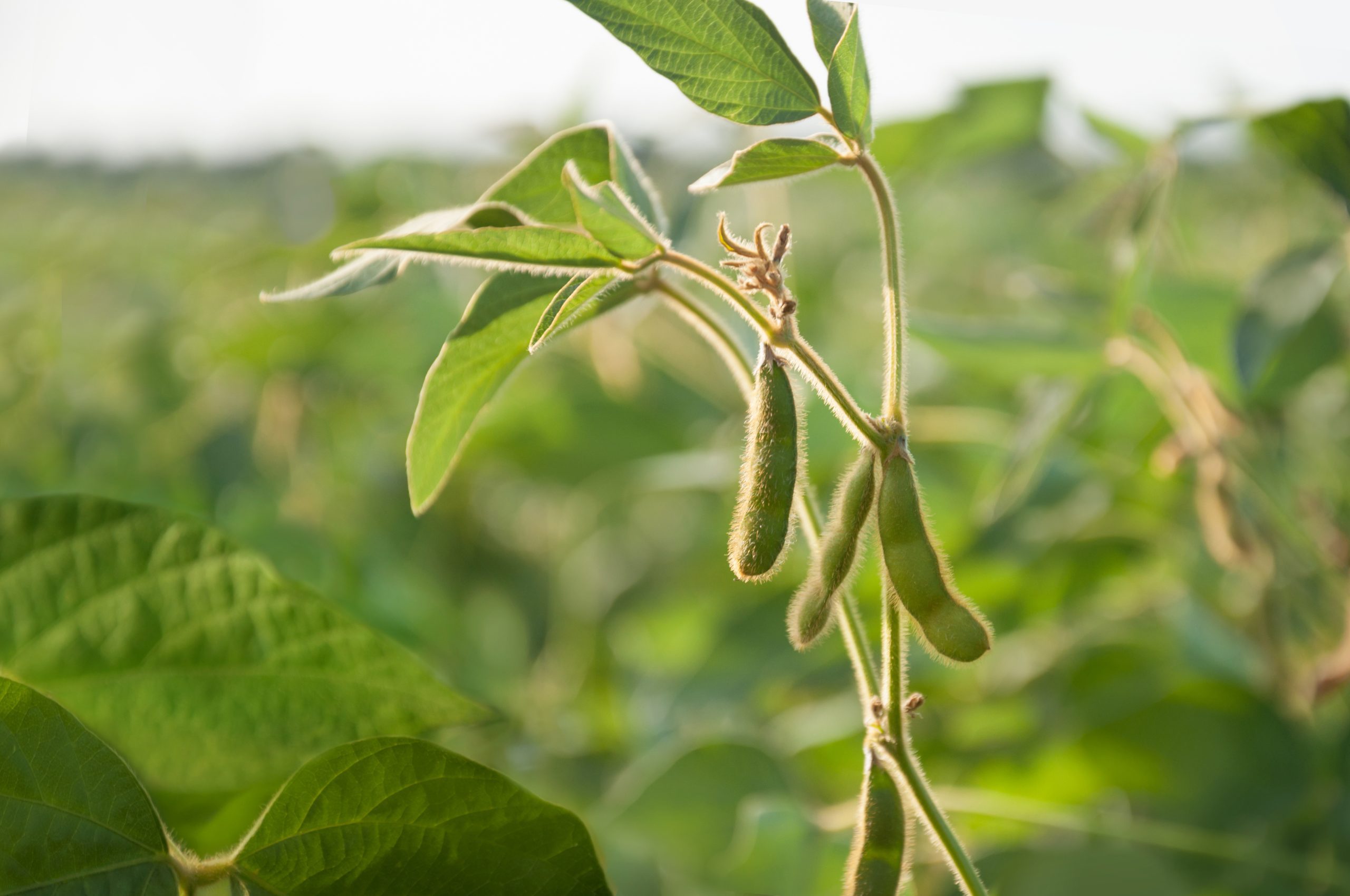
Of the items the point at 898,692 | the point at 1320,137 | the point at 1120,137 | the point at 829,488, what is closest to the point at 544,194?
the point at 898,692

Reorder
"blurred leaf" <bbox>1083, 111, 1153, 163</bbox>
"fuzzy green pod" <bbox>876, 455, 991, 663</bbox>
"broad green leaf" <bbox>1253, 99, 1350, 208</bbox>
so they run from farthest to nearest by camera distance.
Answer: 1. "blurred leaf" <bbox>1083, 111, 1153, 163</bbox>
2. "broad green leaf" <bbox>1253, 99, 1350, 208</bbox>
3. "fuzzy green pod" <bbox>876, 455, 991, 663</bbox>

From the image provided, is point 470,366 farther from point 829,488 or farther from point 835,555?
point 829,488

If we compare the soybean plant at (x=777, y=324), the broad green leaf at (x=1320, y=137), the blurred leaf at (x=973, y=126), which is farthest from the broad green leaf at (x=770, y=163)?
the blurred leaf at (x=973, y=126)

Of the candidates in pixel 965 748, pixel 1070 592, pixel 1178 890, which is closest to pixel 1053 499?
pixel 1070 592

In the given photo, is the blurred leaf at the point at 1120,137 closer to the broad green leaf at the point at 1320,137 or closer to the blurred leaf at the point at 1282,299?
the blurred leaf at the point at 1282,299

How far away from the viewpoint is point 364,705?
425mm

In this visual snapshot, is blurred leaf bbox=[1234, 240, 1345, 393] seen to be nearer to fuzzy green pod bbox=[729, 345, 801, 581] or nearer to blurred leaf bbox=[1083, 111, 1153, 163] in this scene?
blurred leaf bbox=[1083, 111, 1153, 163]

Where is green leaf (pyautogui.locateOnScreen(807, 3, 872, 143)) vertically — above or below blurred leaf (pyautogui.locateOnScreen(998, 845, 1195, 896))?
above

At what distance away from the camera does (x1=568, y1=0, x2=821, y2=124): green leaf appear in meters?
0.33

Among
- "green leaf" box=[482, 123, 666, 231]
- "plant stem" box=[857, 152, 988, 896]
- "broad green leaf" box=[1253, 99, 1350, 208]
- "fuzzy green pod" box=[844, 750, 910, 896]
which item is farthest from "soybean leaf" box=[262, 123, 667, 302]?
"broad green leaf" box=[1253, 99, 1350, 208]

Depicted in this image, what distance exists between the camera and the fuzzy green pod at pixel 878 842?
32cm

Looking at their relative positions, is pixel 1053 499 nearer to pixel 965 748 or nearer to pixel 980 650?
pixel 965 748

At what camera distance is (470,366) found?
38 cm

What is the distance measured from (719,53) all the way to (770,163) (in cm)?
4
